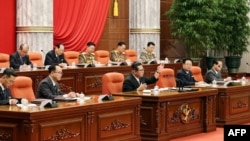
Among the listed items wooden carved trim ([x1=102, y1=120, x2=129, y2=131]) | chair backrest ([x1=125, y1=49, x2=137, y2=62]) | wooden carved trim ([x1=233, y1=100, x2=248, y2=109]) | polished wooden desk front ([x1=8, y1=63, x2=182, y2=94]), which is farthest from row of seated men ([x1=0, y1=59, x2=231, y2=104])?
chair backrest ([x1=125, y1=49, x2=137, y2=62])

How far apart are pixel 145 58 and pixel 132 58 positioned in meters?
0.63

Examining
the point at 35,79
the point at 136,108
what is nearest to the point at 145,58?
the point at 35,79

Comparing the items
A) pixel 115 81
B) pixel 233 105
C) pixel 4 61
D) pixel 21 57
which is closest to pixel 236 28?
pixel 233 105

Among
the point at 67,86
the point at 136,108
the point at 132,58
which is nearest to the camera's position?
the point at 136,108

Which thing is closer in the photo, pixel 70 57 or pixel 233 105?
pixel 233 105

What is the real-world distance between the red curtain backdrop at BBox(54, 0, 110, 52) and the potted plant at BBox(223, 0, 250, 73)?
3.81 meters

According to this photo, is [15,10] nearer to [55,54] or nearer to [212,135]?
[55,54]

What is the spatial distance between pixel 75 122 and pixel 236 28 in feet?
38.2

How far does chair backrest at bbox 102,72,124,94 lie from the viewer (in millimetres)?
8992

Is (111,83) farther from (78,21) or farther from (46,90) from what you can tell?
(78,21)

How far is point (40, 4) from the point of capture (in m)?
13.5

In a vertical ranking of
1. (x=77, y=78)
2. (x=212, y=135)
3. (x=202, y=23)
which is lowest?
(x=212, y=135)

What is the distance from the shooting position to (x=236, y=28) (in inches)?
698

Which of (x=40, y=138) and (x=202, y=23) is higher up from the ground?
(x=202, y=23)
